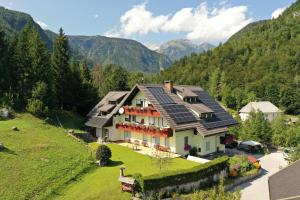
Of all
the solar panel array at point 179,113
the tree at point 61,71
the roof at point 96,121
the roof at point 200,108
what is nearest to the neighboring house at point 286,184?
the solar panel array at point 179,113

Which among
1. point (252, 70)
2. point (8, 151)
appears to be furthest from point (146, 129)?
point (252, 70)

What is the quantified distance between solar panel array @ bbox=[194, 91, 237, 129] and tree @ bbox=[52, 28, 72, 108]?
78.1 feet

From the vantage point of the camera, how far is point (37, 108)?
47.0 m

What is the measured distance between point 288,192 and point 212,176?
68.5 feet

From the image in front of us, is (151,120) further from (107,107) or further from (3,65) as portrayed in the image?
(3,65)

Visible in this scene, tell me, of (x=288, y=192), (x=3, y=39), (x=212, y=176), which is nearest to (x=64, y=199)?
(x=212, y=176)

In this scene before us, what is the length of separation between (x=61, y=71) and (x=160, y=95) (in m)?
21.9

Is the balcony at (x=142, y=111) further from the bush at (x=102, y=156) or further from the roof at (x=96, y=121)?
the bush at (x=102, y=156)

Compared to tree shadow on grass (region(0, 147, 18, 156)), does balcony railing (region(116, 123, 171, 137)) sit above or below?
above

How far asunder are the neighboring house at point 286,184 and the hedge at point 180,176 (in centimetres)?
1436

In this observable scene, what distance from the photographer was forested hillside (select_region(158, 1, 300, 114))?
122m

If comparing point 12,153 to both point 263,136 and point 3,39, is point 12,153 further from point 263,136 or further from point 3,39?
point 263,136

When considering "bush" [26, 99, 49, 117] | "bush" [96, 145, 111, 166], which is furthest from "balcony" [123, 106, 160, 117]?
"bush" [26, 99, 49, 117]

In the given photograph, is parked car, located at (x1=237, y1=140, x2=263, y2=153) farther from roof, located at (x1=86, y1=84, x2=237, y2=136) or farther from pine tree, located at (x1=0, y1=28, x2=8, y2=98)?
pine tree, located at (x1=0, y1=28, x2=8, y2=98)
